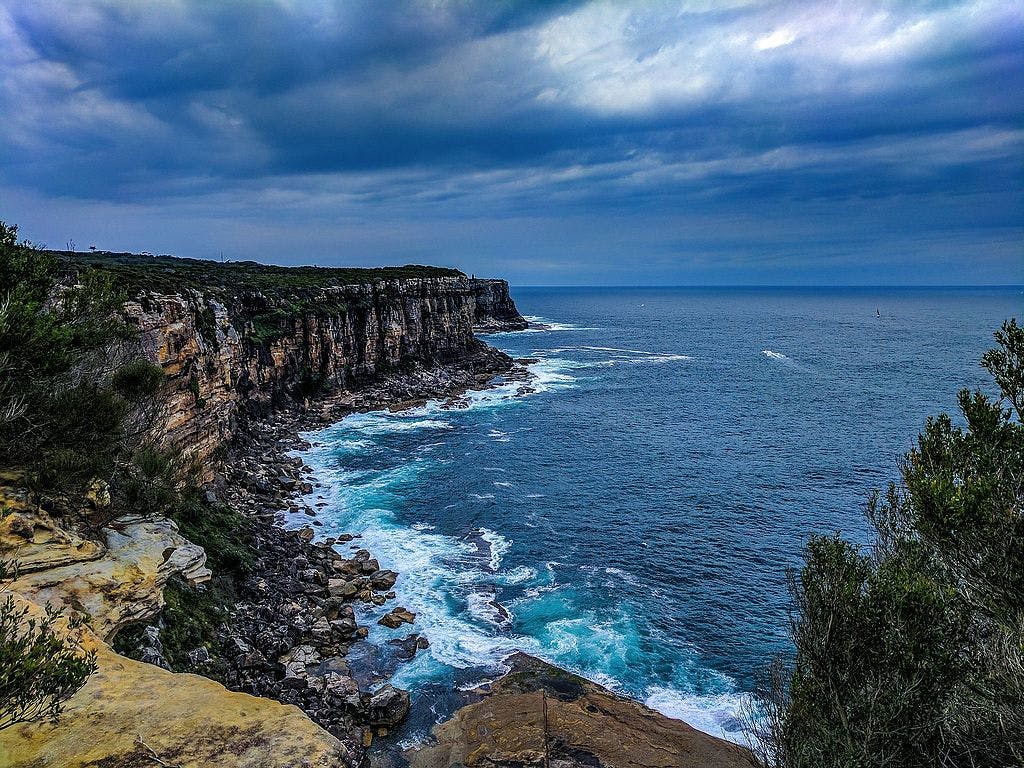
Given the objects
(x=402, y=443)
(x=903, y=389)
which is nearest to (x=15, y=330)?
(x=402, y=443)

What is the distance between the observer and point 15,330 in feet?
54.9

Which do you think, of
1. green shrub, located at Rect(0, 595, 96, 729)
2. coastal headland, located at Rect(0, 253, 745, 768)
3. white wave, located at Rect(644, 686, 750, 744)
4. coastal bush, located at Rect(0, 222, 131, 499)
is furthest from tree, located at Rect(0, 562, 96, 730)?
white wave, located at Rect(644, 686, 750, 744)

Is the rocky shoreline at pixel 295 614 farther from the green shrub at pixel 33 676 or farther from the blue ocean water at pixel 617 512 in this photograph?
the green shrub at pixel 33 676

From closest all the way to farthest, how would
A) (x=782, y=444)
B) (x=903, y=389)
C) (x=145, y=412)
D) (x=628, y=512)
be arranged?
1. (x=145, y=412)
2. (x=628, y=512)
3. (x=782, y=444)
4. (x=903, y=389)

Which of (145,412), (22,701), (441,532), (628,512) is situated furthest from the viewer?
(628,512)

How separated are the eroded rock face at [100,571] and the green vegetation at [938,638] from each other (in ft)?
68.7

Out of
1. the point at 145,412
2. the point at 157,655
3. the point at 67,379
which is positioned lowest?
the point at 157,655

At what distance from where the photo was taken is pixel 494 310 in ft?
610

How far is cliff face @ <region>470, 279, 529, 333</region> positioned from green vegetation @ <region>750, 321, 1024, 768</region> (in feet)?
514

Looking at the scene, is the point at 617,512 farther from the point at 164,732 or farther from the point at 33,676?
the point at 33,676

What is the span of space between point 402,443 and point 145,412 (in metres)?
32.6

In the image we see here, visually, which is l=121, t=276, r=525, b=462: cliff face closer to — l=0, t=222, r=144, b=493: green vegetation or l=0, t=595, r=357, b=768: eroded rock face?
l=0, t=222, r=144, b=493: green vegetation

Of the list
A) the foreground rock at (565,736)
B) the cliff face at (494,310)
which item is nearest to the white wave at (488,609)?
the foreground rock at (565,736)

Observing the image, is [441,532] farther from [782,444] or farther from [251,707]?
[782,444]
